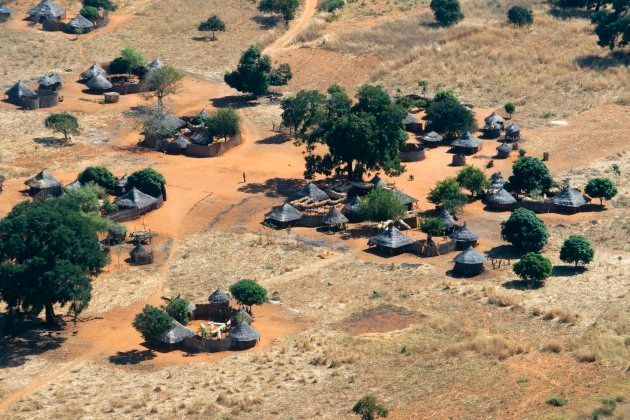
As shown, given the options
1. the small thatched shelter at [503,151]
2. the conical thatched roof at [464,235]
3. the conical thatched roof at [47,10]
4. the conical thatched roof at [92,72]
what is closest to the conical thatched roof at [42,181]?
the conical thatched roof at [92,72]

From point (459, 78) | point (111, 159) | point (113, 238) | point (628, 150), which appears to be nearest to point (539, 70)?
point (459, 78)

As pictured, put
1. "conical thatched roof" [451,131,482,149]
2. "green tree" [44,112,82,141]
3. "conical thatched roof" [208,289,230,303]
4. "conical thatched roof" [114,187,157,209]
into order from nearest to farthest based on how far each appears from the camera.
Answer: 1. "conical thatched roof" [208,289,230,303]
2. "conical thatched roof" [114,187,157,209]
3. "green tree" [44,112,82,141]
4. "conical thatched roof" [451,131,482,149]

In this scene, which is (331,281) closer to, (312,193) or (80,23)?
(312,193)

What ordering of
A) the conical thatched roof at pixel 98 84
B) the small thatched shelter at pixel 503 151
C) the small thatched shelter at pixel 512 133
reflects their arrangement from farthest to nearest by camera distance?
the conical thatched roof at pixel 98 84 < the small thatched shelter at pixel 512 133 < the small thatched shelter at pixel 503 151

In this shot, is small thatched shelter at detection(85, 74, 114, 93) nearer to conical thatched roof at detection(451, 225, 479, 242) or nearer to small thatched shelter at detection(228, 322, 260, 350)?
conical thatched roof at detection(451, 225, 479, 242)

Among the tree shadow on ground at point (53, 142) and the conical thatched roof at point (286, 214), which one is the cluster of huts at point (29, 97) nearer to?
the tree shadow on ground at point (53, 142)

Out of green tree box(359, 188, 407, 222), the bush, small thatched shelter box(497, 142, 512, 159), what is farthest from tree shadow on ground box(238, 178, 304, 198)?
the bush
